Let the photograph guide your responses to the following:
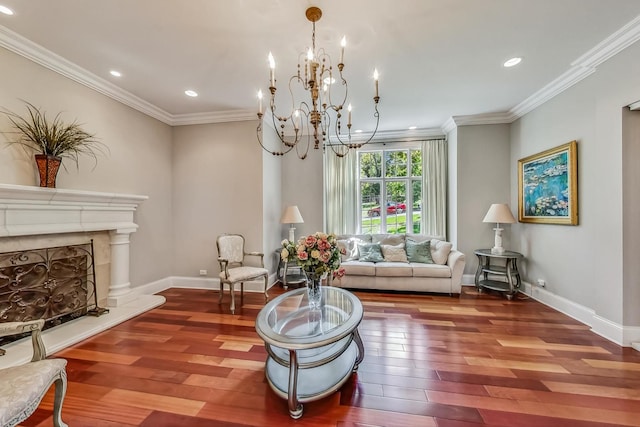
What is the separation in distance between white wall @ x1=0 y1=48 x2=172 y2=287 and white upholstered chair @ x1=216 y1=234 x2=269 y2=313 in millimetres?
1171

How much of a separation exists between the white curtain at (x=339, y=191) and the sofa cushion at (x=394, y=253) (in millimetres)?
919

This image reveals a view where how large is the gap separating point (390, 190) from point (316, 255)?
3530mm

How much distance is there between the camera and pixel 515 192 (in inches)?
162

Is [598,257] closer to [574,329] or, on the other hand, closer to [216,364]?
[574,329]

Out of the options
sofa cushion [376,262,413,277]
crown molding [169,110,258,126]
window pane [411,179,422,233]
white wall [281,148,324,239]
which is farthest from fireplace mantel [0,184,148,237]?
window pane [411,179,422,233]

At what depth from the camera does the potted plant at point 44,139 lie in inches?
96.8

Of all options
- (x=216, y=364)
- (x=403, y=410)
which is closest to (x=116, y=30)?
(x=216, y=364)

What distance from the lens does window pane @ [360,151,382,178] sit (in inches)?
207

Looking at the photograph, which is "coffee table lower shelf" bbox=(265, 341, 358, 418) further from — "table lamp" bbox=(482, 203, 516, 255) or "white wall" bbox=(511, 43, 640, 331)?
"table lamp" bbox=(482, 203, 516, 255)

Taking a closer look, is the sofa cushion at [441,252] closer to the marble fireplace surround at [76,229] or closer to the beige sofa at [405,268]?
the beige sofa at [405,268]

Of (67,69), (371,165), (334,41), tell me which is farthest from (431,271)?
(67,69)

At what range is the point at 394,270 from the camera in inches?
160

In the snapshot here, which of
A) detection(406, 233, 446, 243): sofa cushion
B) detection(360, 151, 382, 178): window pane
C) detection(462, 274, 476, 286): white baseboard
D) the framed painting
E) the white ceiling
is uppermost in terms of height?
the white ceiling

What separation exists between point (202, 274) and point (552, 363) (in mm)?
4466
